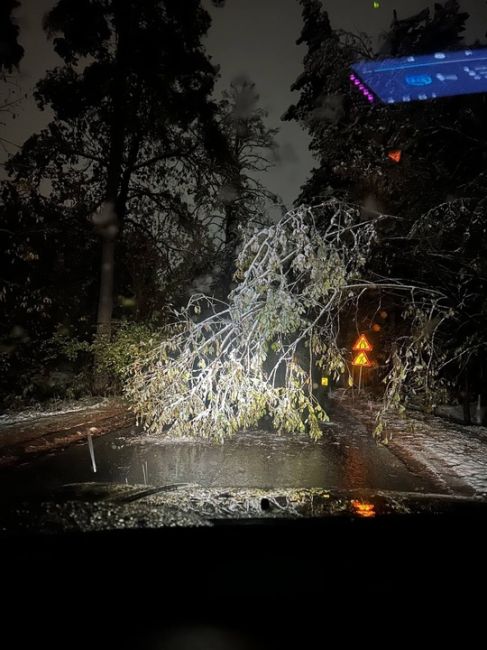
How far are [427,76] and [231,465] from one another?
7539 mm

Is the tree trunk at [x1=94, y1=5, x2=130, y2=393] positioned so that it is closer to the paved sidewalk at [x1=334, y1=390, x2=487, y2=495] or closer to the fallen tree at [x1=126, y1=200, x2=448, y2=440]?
the fallen tree at [x1=126, y1=200, x2=448, y2=440]

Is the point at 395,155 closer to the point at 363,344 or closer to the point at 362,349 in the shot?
A: the point at 363,344

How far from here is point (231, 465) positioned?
27.6 ft

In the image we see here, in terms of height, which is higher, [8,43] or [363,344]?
[8,43]

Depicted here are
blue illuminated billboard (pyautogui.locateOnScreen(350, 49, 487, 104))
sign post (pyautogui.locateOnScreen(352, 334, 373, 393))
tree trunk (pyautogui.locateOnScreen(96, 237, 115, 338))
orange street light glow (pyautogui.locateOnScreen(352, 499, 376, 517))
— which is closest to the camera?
orange street light glow (pyautogui.locateOnScreen(352, 499, 376, 517))

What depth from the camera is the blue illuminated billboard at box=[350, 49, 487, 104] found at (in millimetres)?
10086

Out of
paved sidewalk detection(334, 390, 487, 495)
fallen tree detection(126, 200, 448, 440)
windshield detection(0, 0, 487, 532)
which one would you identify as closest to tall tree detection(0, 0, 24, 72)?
windshield detection(0, 0, 487, 532)

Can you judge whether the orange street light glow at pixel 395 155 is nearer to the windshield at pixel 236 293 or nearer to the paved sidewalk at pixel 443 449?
the windshield at pixel 236 293

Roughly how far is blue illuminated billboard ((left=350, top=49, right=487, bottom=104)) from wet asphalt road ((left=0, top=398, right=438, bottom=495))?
20.7 feet

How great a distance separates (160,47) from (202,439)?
13.3 meters

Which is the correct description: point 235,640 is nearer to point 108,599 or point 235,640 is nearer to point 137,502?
point 108,599

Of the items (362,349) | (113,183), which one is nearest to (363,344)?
(362,349)

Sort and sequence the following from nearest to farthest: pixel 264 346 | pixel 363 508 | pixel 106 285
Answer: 1. pixel 363 508
2. pixel 264 346
3. pixel 106 285

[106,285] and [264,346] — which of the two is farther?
[106,285]
